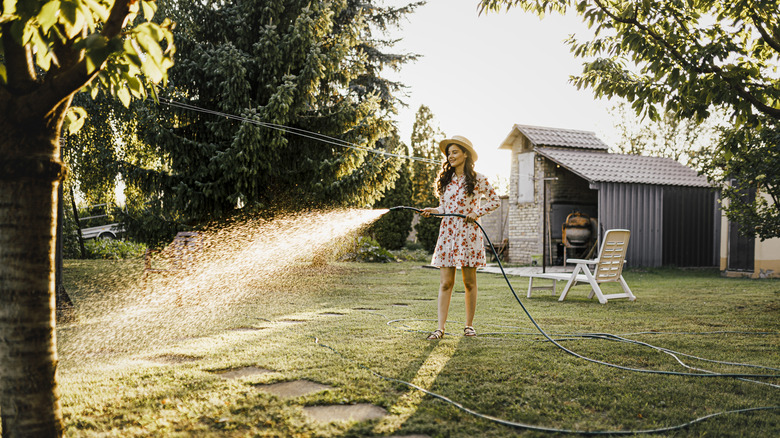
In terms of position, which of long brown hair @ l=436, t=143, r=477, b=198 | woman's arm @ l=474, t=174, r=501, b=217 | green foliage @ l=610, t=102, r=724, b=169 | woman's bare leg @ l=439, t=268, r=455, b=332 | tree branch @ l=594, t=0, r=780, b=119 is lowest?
woman's bare leg @ l=439, t=268, r=455, b=332

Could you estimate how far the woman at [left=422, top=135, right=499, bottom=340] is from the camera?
4906 millimetres

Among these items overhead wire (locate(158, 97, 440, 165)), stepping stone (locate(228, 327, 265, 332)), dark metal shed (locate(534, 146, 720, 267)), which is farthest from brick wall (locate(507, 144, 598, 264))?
stepping stone (locate(228, 327, 265, 332))

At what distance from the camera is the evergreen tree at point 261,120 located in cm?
1064

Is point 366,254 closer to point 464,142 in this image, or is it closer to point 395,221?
point 395,221

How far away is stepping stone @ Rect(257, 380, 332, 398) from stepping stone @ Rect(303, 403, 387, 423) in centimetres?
27

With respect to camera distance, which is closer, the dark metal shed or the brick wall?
the dark metal shed

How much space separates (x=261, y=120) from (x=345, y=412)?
8570 millimetres

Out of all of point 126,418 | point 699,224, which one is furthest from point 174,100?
point 699,224

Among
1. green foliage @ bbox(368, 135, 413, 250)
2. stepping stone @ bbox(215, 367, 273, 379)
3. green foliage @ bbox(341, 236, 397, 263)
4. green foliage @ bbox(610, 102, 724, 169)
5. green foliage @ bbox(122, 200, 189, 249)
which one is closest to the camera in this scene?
stepping stone @ bbox(215, 367, 273, 379)

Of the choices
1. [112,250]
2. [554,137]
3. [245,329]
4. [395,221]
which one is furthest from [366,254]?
[245,329]

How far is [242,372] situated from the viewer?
3543 millimetres

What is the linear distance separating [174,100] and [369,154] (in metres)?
4.10

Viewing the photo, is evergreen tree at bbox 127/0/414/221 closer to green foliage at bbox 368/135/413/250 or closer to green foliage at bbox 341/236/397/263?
green foliage at bbox 341/236/397/263

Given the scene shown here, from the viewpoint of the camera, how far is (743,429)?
8.54 feet
